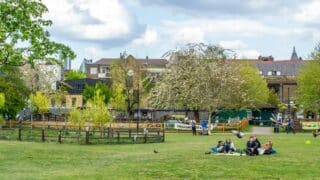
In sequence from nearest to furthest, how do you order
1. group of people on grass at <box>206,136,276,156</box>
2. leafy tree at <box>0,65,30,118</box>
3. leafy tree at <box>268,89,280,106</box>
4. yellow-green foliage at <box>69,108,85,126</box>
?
group of people on grass at <box>206,136,276,156</box>
yellow-green foliage at <box>69,108,85,126</box>
leafy tree at <box>0,65,30,118</box>
leafy tree at <box>268,89,280,106</box>

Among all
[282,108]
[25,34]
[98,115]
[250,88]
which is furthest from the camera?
[282,108]

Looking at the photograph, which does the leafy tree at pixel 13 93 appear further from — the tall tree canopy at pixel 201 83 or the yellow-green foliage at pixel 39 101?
the tall tree canopy at pixel 201 83

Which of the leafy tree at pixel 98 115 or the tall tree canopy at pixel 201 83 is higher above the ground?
the tall tree canopy at pixel 201 83

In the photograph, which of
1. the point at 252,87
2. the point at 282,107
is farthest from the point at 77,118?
the point at 282,107

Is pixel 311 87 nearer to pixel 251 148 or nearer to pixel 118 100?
pixel 118 100

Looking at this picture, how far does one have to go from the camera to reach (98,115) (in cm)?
5491

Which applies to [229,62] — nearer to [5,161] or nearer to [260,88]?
[260,88]

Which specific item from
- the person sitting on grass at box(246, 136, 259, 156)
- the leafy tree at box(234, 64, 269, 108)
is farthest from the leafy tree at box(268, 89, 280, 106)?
the person sitting on grass at box(246, 136, 259, 156)

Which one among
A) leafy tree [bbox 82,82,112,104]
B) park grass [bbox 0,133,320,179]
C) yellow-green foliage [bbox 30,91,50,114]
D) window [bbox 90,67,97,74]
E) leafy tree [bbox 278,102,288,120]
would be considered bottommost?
park grass [bbox 0,133,320,179]

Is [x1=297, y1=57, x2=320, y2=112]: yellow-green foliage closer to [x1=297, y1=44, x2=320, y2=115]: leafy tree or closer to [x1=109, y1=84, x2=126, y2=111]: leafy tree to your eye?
[x1=297, y1=44, x2=320, y2=115]: leafy tree

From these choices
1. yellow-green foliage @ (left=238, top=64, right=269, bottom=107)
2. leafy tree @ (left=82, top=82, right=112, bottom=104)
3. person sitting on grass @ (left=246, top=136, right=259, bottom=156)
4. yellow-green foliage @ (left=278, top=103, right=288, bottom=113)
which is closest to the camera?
person sitting on grass @ (left=246, top=136, right=259, bottom=156)

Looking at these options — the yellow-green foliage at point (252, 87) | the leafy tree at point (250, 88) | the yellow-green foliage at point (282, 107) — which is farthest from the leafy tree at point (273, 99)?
the yellow-green foliage at point (252, 87)

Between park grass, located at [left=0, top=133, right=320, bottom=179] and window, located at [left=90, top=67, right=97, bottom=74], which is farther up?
window, located at [left=90, top=67, right=97, bottom=74]

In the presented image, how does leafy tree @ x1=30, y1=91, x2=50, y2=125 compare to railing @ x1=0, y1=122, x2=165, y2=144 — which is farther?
leafy tree @ x1=30, y1=91, x2=50, y2=125
